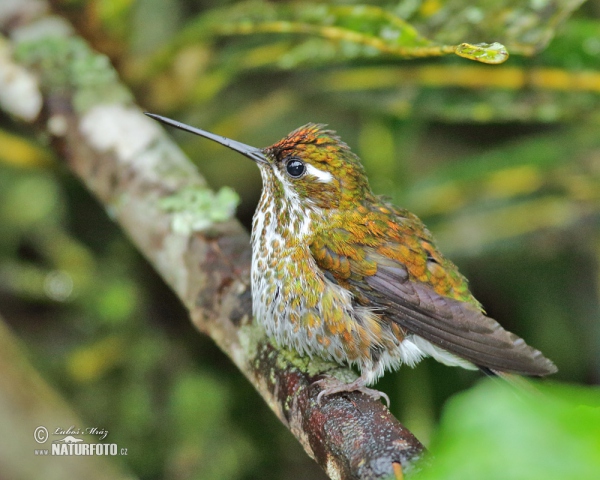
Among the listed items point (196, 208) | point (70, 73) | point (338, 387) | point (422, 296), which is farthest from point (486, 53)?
point (70, 73)

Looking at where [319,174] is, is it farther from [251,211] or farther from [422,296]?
[251,211]

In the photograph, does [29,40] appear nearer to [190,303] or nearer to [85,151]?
[85,151]

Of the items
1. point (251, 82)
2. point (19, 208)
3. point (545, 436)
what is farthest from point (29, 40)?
point (545, 436)

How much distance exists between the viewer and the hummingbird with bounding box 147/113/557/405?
2080 mm

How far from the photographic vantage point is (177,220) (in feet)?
7.58

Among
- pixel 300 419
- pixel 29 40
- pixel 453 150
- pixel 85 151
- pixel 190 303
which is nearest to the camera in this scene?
pixel 300 419

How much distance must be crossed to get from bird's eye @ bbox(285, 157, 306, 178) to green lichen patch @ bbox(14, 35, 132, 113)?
905 millimetres

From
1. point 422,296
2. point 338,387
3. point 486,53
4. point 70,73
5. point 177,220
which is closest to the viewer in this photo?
point 486,53

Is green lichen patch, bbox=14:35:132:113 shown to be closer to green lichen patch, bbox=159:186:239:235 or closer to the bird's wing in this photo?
green lichen patch, bbox=159:186:239:235

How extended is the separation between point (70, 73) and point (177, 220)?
1.04m

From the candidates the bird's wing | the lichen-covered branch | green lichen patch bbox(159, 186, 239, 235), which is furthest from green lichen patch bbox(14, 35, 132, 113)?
the bird's wing

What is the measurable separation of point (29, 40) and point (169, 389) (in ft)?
5.99

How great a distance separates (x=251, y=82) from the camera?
3855 millimetres

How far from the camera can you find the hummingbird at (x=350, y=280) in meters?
2.08
